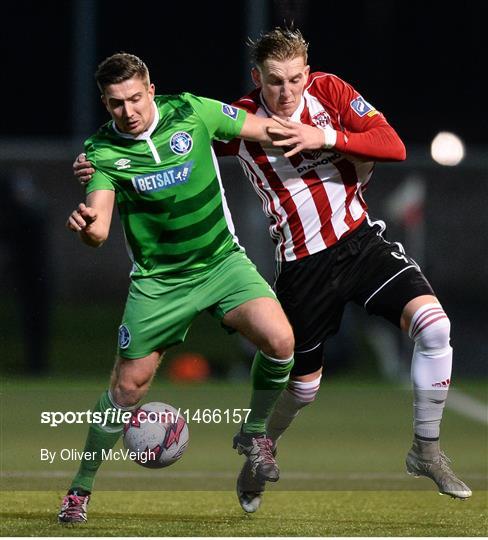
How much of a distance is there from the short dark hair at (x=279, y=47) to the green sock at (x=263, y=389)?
59.2 inches

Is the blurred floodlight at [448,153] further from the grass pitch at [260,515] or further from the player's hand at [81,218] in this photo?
the player's hand at [81,218]

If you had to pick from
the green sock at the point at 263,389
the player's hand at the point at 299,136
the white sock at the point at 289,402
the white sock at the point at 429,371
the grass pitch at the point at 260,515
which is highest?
the player's hand at the point at 299,136

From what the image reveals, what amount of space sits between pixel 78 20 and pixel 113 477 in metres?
9.49

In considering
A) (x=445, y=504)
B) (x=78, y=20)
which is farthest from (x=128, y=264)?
(x=445, y=504)

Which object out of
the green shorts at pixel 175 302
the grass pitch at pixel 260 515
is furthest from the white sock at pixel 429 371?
the green shorts at pixel 175 302

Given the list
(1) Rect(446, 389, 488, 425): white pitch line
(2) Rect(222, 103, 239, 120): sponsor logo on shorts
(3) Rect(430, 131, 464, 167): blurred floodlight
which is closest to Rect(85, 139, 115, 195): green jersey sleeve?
(2) Rect(222, 103, 239, 120): sponsor logo on shorts

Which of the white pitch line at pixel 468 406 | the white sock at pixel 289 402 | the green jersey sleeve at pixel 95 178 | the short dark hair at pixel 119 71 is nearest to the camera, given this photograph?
the short dark hair at pixel 119 71

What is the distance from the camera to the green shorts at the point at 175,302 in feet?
25.0

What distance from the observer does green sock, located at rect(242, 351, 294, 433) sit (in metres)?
7.81

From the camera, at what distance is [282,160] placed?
26.1ft

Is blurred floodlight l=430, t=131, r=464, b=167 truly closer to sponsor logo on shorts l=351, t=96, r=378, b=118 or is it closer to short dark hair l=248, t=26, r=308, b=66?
sponsor logo on shorts l=351, t=96, r=378, b=118

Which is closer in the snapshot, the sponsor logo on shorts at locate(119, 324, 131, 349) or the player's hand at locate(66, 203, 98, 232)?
the player's hand at locate(66, 203, 98, 232)

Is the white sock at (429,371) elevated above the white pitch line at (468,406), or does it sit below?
above

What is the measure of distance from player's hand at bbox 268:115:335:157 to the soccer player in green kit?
0.11 meters
